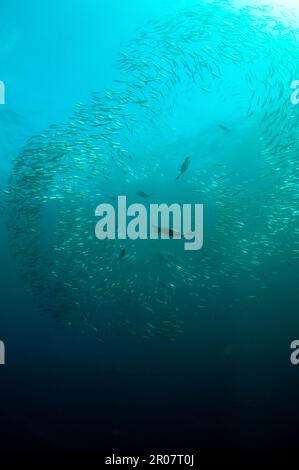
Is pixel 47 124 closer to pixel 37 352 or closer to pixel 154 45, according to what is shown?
pixel 154 45

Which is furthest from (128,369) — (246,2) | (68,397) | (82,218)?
(246,2)

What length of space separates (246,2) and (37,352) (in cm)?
1663

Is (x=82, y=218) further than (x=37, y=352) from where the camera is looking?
No

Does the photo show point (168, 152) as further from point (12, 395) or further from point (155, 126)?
point (12, 395)

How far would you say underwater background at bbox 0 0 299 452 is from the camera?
860 centimetres

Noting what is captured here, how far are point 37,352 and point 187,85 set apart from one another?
48.5 ft

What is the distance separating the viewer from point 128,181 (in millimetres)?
9609

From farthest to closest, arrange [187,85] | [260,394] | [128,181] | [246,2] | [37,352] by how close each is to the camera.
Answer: [37,352] < [260,394] < [128,181] < [187,85] < [246,2]

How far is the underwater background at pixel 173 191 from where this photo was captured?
28.2 feet

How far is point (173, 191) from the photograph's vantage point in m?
10.0

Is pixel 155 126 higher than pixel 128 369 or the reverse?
higher

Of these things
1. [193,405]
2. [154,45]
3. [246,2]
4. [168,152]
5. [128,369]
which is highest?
[246,2]

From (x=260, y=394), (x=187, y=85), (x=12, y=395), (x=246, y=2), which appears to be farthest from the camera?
(x=12, y=395)

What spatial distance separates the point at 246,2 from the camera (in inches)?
325
